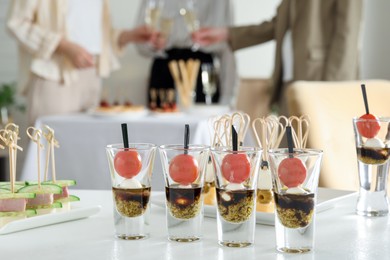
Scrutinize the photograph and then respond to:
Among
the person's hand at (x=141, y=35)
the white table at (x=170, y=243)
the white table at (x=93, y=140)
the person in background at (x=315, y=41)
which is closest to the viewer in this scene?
the white table at (x=170, y=243)

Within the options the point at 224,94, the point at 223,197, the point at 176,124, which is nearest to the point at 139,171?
the point at 223,197

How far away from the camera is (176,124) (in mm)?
3133

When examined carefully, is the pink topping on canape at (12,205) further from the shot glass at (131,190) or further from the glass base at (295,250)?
the glass base at (295,250)

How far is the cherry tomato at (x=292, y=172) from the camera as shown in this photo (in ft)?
3.52

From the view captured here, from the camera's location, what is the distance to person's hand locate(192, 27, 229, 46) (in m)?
4.10

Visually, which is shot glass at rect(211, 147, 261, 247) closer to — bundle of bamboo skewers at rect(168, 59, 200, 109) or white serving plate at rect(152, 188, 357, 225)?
white serving plate at rect(152, 188, 357, 225)

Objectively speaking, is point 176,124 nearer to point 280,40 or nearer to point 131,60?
point 280,40

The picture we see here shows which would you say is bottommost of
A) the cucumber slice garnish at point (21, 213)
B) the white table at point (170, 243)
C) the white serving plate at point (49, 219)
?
the white table at point (170, 243)

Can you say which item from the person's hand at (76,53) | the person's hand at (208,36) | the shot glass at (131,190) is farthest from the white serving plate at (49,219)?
the person's hand at (208,36)

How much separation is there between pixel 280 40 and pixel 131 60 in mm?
1955

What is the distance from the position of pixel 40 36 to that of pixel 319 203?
2.45 m

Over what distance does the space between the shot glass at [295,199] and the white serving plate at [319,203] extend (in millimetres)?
166

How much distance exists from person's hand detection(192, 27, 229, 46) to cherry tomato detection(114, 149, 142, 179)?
9.44 ft

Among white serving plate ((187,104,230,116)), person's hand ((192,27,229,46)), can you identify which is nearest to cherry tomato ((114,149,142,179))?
white serving plate ((187,104,230,116))
